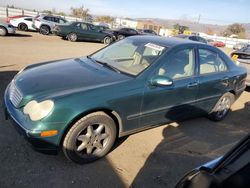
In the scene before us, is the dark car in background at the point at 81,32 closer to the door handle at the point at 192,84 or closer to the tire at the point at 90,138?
the door handle at the point at 192,84

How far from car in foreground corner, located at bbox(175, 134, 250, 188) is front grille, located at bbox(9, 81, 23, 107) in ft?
7.38

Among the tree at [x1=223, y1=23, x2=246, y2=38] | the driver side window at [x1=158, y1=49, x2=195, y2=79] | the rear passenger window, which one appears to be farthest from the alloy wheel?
the tree at [x1=223, y1=23, x2=246, y2=38]

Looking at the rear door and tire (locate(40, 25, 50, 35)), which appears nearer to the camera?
the rear door

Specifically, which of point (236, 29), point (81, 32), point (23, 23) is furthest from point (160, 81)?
point (236, 29)

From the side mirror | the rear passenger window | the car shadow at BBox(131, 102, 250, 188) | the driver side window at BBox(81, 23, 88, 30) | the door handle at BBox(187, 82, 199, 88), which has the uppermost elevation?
the rear passenger window

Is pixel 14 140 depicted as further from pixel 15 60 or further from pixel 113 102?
pixel 15 60

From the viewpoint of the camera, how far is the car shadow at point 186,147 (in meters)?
3.28

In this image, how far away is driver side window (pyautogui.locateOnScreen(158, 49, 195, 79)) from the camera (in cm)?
383

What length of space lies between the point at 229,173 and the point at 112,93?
1963 mm

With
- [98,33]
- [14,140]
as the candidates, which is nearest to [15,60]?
[14,140]

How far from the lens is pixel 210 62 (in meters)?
4.64

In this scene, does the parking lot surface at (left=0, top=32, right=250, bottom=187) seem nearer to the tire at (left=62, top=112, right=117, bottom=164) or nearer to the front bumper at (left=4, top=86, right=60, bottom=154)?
the tire at (left=62, top=112, right=117, bottom=164)

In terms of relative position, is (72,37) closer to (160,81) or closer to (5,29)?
(5,29)

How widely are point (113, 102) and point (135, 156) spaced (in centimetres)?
95
